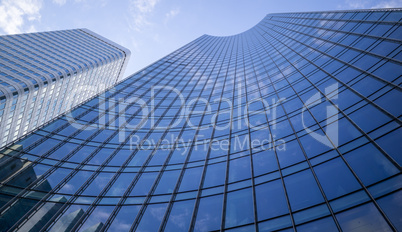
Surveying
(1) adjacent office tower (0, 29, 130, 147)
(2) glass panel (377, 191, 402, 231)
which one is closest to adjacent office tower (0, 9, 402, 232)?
(2) glass panel (377, 191, 402, 231)

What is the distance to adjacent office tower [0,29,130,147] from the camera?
4594 centimetres

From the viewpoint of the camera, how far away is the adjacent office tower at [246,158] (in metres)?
10.6

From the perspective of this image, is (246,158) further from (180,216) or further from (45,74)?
(45,74)

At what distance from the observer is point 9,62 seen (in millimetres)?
49781

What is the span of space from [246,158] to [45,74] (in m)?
54.7

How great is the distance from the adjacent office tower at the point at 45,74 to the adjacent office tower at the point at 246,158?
3130 centimetres

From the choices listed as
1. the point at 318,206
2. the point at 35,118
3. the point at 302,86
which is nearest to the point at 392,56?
the point at 302,86

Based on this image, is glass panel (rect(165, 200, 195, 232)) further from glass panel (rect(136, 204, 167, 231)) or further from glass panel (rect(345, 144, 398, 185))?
glass panel (rect(345, 144, 398, 185))

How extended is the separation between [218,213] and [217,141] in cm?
734

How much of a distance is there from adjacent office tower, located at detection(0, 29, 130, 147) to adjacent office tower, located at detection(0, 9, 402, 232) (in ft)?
103

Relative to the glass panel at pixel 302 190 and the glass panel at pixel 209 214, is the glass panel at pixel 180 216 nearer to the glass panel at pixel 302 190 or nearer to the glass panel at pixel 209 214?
the glass panel at pixel 209 214

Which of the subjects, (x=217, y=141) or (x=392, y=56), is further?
(x=217, y=141)

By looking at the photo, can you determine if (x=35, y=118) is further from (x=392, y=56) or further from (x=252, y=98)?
(x=392, y=56)

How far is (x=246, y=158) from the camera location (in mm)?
15742
